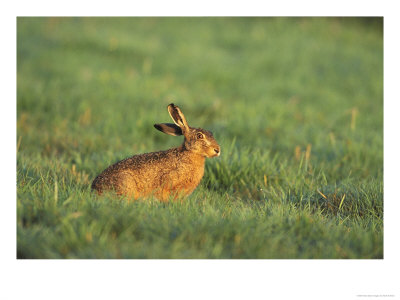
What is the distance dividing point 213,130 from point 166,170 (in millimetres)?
3145

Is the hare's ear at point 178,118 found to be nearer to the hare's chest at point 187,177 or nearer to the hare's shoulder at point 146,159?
the hare's shoulder at point 146,159

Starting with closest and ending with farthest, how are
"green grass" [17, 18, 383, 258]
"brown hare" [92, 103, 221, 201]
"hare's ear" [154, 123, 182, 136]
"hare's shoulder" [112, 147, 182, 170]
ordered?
1. "green grass" [17, 18, 383, 258]
2. "brown hare" [92, 103, 221, 201]
3. "hare's shoulder" [112, 147, 182, 170]
4. "hare's ear" [154, 123, 182, 136]

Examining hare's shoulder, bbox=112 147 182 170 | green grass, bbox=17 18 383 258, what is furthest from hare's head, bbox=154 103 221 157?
green grass, bbox=17 18 383 258

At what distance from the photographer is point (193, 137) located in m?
4.61

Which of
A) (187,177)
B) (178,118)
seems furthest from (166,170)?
(178,118)

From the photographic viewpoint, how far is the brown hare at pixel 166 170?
14.1 ft

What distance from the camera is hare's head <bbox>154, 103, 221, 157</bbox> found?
4.52m

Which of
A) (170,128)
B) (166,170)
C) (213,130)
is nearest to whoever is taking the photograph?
(166,170)

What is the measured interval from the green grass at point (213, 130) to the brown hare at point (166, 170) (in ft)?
0.79

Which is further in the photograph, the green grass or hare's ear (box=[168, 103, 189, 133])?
hare's ear (box=[168, 103, 189, 133])

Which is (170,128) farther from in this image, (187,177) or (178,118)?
(187,177)

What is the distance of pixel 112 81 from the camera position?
960cm

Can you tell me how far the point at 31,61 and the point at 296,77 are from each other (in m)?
6.95

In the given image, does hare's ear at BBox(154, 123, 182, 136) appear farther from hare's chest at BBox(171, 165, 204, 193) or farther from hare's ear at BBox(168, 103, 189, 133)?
hare's chest at BBox(171, 165, 204, 193)
